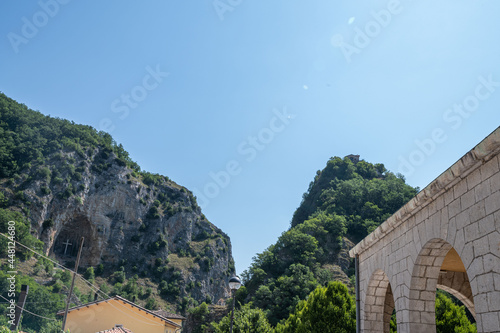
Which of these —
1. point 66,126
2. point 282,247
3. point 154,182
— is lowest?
point 282,247

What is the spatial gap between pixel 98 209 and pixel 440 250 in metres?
78.3

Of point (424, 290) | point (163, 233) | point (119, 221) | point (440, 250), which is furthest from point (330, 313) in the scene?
point (163, 233)

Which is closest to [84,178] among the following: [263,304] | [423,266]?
[263,304]

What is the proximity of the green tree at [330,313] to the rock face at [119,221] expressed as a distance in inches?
2412

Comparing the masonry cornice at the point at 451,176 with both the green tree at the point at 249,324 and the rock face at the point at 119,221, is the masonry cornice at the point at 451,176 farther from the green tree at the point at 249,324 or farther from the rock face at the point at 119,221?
the rock face at the point at 119,221

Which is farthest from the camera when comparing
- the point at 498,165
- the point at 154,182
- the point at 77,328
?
the point at 154,182

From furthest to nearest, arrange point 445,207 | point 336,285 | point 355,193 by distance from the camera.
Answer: point 355,193
point 336,285
point 445,207

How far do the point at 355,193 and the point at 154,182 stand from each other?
48.7 m

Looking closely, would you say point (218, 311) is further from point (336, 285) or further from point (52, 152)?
point (52, 152)

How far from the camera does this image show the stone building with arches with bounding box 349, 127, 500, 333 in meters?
4.59

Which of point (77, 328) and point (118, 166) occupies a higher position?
point (118, 166)

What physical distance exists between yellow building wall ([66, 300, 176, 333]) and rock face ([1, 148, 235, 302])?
4456 centimetres

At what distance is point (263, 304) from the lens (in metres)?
39.9

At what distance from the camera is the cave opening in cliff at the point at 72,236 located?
7238 centimetres
